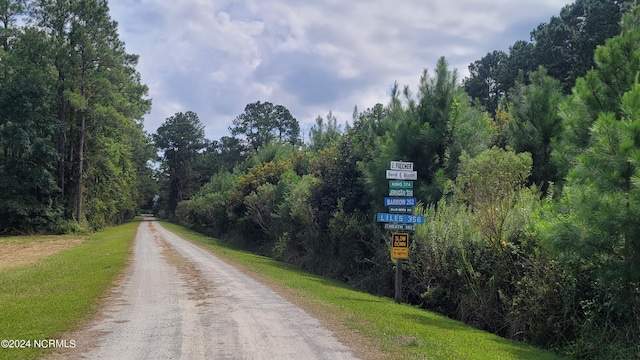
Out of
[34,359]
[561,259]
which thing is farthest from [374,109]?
[34,359]

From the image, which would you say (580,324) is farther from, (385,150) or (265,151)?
(265,151)

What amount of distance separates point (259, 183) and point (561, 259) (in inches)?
→ 1426

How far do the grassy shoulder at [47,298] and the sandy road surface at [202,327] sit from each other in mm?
503

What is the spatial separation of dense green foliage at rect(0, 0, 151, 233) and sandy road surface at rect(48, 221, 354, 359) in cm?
3394

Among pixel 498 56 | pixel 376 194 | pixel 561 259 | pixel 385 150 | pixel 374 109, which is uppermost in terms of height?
pixel 498 56

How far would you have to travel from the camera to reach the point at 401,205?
13.8 m

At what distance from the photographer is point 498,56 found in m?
59.3

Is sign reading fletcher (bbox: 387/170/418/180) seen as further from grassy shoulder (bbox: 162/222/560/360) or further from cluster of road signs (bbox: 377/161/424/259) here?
grassy shoulder (bbox: 162/222/560/360)

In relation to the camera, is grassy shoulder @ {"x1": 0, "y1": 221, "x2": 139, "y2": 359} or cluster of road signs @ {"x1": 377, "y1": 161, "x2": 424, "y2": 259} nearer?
grassy shoulder @ {"x1": 0, "y1": 221, "x2": 139, "y2": 359}

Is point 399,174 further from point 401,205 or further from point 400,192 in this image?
point 401,205

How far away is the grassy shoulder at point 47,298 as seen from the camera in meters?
8.02

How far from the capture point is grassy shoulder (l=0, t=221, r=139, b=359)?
26.3ft
